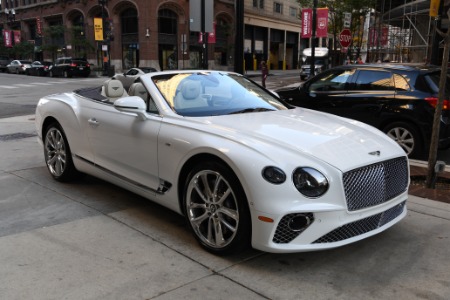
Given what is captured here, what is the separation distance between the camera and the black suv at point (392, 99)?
720 cm

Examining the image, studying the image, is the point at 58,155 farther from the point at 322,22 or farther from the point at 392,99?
the point at 322,22

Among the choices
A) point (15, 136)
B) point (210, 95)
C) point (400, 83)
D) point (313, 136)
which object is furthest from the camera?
point (15, 136)

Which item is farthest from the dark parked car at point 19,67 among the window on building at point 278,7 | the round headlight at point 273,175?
the round headlight at point 273,175

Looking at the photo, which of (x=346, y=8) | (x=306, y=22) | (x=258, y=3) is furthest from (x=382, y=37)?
(x=258, y=3)

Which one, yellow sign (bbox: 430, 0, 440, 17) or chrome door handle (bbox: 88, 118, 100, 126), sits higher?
yellow sign (bbox: 430, 0, 440, 17)

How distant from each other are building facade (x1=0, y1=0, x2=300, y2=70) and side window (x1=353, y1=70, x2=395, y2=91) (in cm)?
2699

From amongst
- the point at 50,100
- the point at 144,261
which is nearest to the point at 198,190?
the point at 144,261

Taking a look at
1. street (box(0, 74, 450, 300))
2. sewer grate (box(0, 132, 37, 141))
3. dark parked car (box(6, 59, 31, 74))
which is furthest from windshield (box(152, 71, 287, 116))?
dark parked car (box(6, 59, 31, 74))

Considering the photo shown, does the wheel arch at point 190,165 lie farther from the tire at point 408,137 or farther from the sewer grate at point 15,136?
the sewer grate at point 15,136

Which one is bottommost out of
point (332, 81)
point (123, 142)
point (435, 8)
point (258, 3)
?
point (123, 142)

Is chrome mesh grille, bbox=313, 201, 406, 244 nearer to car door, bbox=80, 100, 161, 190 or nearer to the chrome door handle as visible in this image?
car door, bbox=80, 100, 161, 190

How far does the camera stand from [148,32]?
4269 centimetres

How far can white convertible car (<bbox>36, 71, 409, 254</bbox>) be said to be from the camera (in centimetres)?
321

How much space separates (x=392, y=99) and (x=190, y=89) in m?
4.37
